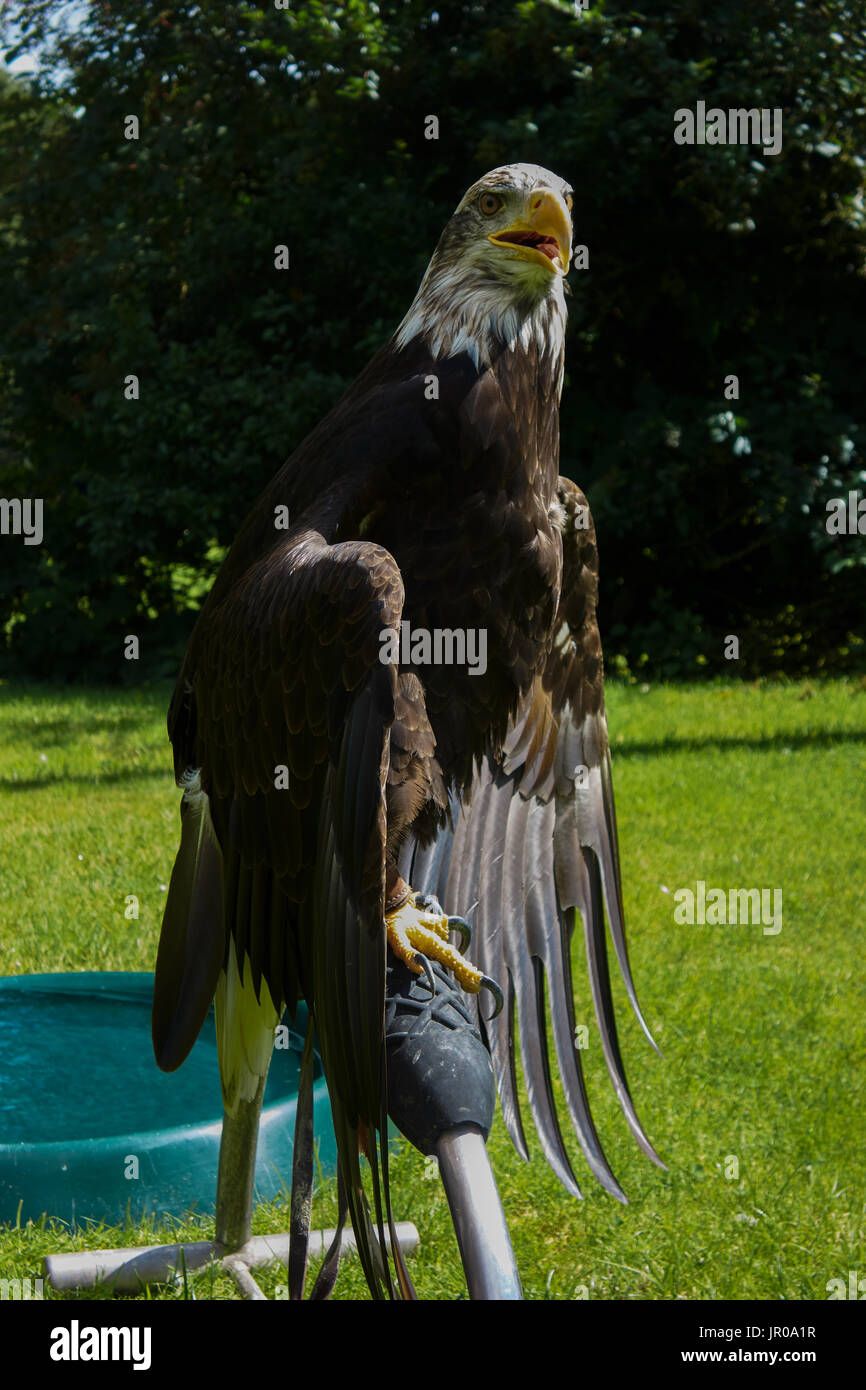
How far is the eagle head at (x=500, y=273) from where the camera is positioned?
7.78ft

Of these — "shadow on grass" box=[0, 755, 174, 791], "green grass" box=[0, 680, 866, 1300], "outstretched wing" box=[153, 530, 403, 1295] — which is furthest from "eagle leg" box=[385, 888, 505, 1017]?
"shadow on grass" box=[0, 755, 174, 791]

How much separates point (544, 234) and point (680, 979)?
2.76m

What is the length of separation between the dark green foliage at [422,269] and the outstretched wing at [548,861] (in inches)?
265

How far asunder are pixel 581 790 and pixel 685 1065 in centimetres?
130

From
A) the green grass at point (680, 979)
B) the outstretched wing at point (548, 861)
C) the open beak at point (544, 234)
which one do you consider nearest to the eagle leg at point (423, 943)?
the outstretched wing at point (548, 861)

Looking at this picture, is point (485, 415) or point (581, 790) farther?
point (581, 790)

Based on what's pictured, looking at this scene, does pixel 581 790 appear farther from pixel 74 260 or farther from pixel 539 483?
pixel 74 260

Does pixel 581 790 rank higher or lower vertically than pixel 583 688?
lower

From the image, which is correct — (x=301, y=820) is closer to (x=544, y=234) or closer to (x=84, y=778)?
(x=544, y=234)

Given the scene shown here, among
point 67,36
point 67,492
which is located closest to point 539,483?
point 67,492

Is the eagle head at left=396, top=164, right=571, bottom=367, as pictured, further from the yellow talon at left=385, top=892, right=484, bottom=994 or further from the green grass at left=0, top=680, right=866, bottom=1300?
the green grass at left=0, top=680, right=866, bottom=1300

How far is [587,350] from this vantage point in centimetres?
999

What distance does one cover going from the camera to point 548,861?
285cm

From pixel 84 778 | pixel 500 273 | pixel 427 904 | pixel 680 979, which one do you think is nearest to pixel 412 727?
pixel 427 904
